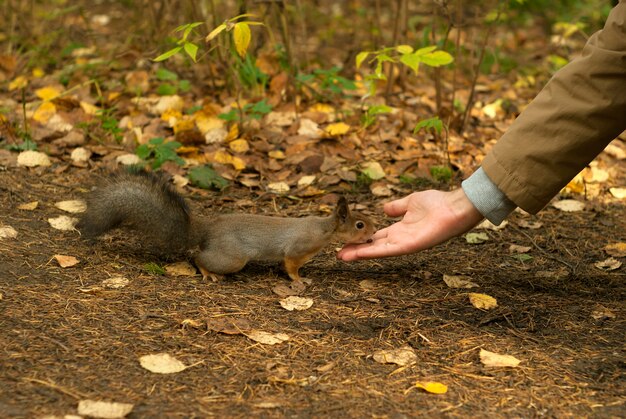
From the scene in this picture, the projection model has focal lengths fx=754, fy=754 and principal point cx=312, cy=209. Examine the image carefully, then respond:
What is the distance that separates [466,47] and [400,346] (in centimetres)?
426

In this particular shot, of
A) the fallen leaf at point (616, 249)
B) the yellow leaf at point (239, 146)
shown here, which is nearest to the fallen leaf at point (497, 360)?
the fallen leaf at point (616, 249)

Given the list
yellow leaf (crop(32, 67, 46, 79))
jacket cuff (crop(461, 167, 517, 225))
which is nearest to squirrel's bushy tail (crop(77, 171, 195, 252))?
jacket cuff (crop(461, 167, 517, 225))

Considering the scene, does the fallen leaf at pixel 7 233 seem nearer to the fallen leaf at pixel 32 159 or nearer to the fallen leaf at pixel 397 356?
the fallen leaf at pixel 32 159

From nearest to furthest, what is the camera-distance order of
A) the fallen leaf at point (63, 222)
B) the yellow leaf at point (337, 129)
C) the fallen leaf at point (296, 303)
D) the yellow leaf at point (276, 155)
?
the fallen leaf at point (296, 303) → the fallen leaf at point (63, 222) → the yellow leaf at point (276, 155) → the yellow leaf at point (337, 129)

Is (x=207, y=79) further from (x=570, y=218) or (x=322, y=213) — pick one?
(x=570, y=218)

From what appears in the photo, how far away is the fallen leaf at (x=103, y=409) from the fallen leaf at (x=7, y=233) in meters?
1.18

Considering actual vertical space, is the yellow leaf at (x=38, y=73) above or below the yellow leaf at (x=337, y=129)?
above

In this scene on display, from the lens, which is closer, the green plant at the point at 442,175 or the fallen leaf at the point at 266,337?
the fallen leaf at the point at 266,337

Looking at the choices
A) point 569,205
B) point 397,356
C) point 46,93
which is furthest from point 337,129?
point 397,356

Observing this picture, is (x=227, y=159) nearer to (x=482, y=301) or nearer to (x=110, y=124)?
→ (x=110, y=124)

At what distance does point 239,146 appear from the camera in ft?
12.9

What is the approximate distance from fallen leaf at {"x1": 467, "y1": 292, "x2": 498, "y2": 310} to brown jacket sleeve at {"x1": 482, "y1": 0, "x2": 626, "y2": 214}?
43cm

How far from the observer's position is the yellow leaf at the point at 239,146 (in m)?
3.91

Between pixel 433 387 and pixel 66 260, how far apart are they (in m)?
1.40
